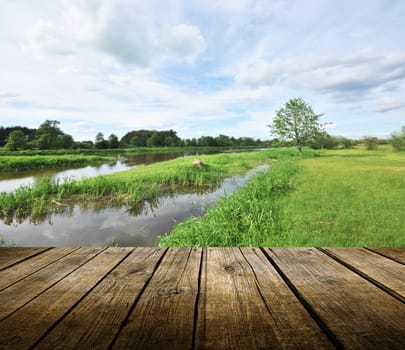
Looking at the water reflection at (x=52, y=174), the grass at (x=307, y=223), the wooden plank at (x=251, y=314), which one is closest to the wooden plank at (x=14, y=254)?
the wooden plank at (x=251, y=314)

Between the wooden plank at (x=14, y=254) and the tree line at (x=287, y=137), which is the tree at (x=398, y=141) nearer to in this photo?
the tree line at (x=287, y=137)

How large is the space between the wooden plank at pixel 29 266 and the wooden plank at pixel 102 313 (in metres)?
0.59

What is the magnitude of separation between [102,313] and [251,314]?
70cm

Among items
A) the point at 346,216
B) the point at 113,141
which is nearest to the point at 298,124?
the point at 346,216

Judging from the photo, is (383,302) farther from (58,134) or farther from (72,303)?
(58,134)

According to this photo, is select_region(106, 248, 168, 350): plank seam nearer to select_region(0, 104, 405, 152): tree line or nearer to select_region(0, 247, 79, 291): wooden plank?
select_region(0, 247, 79, 291): wooden plank

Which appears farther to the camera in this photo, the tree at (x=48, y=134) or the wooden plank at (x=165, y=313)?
the tree at (x=48, y=134)

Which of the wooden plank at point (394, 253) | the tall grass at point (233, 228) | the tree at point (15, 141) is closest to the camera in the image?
the wooden plank at point (394, 253)

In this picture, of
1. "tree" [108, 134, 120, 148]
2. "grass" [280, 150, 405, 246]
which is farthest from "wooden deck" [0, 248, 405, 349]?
"tree" [108, 134, 120, 148]

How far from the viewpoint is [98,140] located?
70.2m

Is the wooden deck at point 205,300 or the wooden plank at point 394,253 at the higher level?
the wooden deck at point 205,300

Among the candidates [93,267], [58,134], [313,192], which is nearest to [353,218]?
[313,192]

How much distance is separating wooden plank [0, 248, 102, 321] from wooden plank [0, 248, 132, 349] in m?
0.05

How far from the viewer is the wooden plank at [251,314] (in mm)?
887
